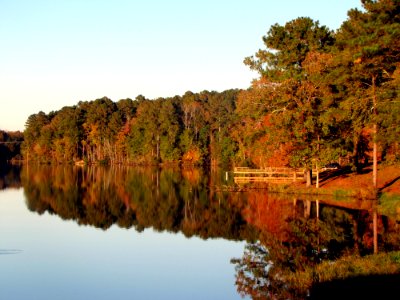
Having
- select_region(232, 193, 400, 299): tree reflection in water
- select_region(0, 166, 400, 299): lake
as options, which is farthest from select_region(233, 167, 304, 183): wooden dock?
select_region(232, 193, 400, 299): tree reflection in water

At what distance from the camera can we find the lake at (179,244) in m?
16.7

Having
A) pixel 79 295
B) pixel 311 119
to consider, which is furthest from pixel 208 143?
pixel 79 295

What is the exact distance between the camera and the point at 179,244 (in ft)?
79.8

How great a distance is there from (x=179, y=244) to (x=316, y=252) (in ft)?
23.8

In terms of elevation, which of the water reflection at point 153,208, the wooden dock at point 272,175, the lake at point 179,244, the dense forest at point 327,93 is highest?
the dense forest at point 327,93

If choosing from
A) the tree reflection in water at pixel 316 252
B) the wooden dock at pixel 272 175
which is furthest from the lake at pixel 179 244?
the wooden dock at pixel 272 175

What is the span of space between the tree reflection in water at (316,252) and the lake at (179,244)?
0.06 m

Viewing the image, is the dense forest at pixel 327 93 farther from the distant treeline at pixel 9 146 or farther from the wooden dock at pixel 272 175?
the distant treeline at pixel 9 146

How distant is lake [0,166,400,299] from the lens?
16.7m

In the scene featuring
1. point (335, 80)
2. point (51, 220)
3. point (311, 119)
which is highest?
point (335, 80)

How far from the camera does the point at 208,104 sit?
151 meters

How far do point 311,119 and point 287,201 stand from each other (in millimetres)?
7064

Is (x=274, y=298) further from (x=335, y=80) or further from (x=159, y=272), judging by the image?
(x=335, y=80)

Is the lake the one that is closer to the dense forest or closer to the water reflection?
the water reflection
